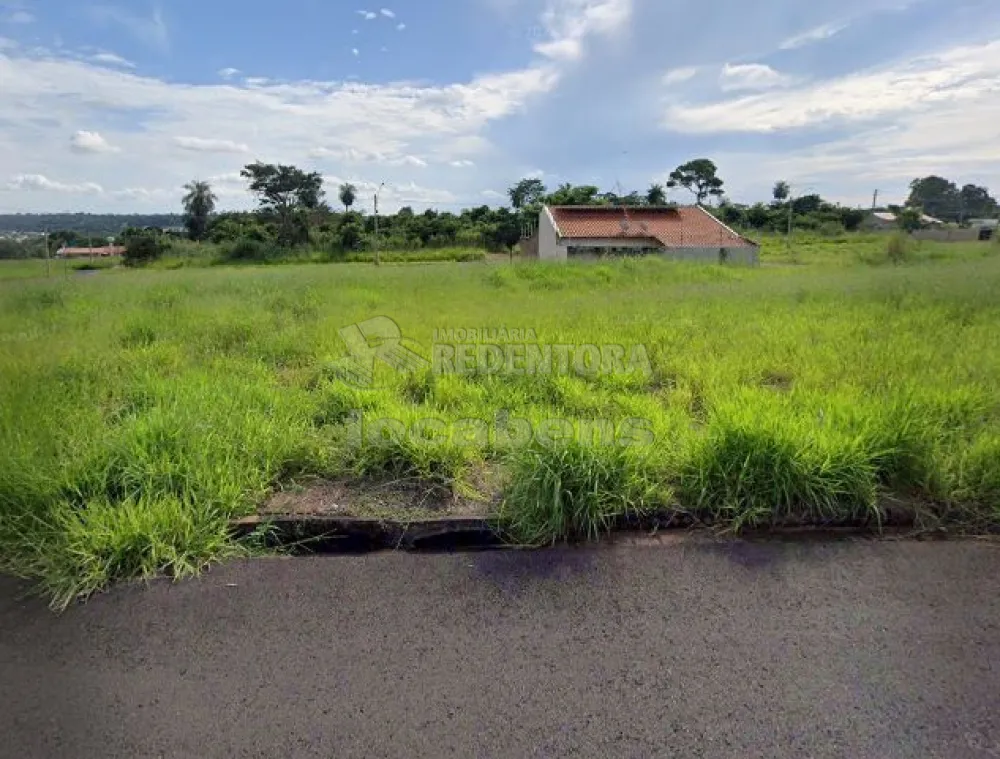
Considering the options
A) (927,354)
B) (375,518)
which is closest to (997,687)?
(375,518)

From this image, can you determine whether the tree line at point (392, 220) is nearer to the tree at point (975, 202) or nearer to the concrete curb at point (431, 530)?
the tree at point (975, 202)

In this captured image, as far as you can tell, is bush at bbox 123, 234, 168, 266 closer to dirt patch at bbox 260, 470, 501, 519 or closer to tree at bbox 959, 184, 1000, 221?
dirt patch at bbox 260, 470, 501, 519

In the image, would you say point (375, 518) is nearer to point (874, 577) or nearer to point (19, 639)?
point (19, 639)

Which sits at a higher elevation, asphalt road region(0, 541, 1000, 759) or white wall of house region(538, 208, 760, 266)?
white wall of house region(538, 208, 760, 266)

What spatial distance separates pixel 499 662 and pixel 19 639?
1471 mm

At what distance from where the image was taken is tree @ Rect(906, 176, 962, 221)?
4528 centimetres

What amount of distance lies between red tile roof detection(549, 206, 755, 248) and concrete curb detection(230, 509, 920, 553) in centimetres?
2537

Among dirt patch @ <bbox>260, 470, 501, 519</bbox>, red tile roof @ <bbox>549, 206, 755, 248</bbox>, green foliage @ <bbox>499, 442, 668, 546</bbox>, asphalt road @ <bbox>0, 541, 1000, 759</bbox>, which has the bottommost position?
asphalt road @ <bbox>0, 541, 1000, 759</bbox>

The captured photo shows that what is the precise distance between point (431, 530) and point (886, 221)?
45691 mm

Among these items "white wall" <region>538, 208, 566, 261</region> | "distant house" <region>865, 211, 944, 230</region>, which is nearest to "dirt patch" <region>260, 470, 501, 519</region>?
"white wall" <region>538, 208, 566, 261</region>

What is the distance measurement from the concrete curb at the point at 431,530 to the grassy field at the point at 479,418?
0.06 metres

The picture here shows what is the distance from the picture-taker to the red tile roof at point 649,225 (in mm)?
26766

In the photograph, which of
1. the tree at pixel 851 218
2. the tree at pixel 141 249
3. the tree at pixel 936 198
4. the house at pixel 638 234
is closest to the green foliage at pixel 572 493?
the house at pixel 638 234

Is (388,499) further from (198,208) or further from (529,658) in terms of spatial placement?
(198,208)
